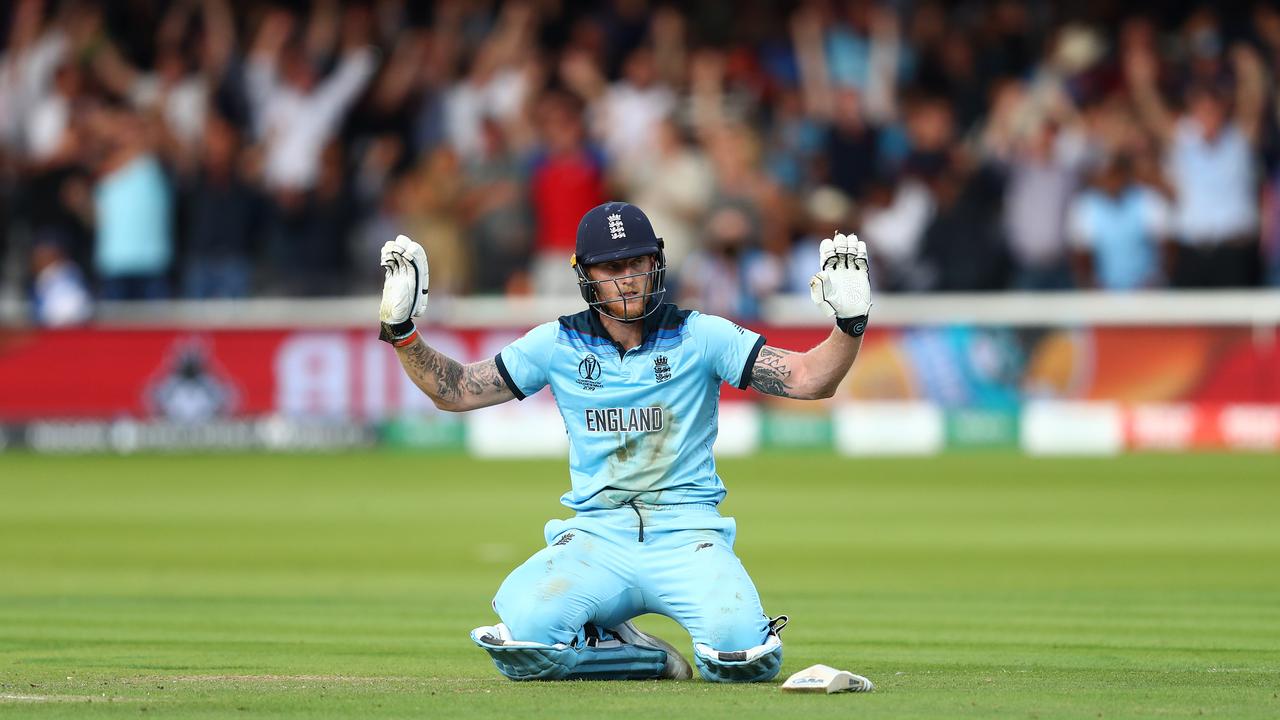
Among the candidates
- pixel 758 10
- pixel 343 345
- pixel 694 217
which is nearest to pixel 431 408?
pixel 343 345

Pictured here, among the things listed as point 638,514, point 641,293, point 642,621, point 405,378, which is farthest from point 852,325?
point 405,378

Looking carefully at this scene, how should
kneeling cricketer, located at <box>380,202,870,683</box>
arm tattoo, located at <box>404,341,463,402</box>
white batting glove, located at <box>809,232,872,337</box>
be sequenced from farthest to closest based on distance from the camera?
arm tattoo, located at <box>404,341,463,402</box>
kneeling cricketer, located at <box>380,202,870,683</box>
white batting glove, located at <box>809,232,872,337</box>

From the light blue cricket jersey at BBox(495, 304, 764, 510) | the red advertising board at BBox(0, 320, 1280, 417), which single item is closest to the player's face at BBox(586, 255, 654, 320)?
the light blue cricket jersey at BBox(495, 304, 764, 510)

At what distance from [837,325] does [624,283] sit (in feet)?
2.64

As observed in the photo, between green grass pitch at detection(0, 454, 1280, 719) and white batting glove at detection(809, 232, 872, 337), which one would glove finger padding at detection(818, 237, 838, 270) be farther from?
green grass pitch at detection(0, 454, 1280, 719)

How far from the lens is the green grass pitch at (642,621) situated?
711cm

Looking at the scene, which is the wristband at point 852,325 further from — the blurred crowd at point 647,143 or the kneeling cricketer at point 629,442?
the blurred crowd at point 647,143

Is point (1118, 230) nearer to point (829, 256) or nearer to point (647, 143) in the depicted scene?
point (647, 143)

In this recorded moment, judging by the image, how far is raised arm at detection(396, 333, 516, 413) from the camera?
7.89 meters

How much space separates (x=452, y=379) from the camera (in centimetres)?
793

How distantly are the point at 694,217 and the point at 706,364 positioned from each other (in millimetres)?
14008

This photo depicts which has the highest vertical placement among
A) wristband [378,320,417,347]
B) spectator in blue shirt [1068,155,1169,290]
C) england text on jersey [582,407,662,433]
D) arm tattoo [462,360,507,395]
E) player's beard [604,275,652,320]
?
spectator in blue shirt [1068,155,1169,290]

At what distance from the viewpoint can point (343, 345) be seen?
22.7 metres

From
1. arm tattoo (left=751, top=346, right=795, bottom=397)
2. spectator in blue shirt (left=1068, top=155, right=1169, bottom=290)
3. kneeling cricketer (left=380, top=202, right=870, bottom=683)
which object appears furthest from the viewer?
spectator in blue shirt (left=1068, top=155, right=1169, bottom=290)
